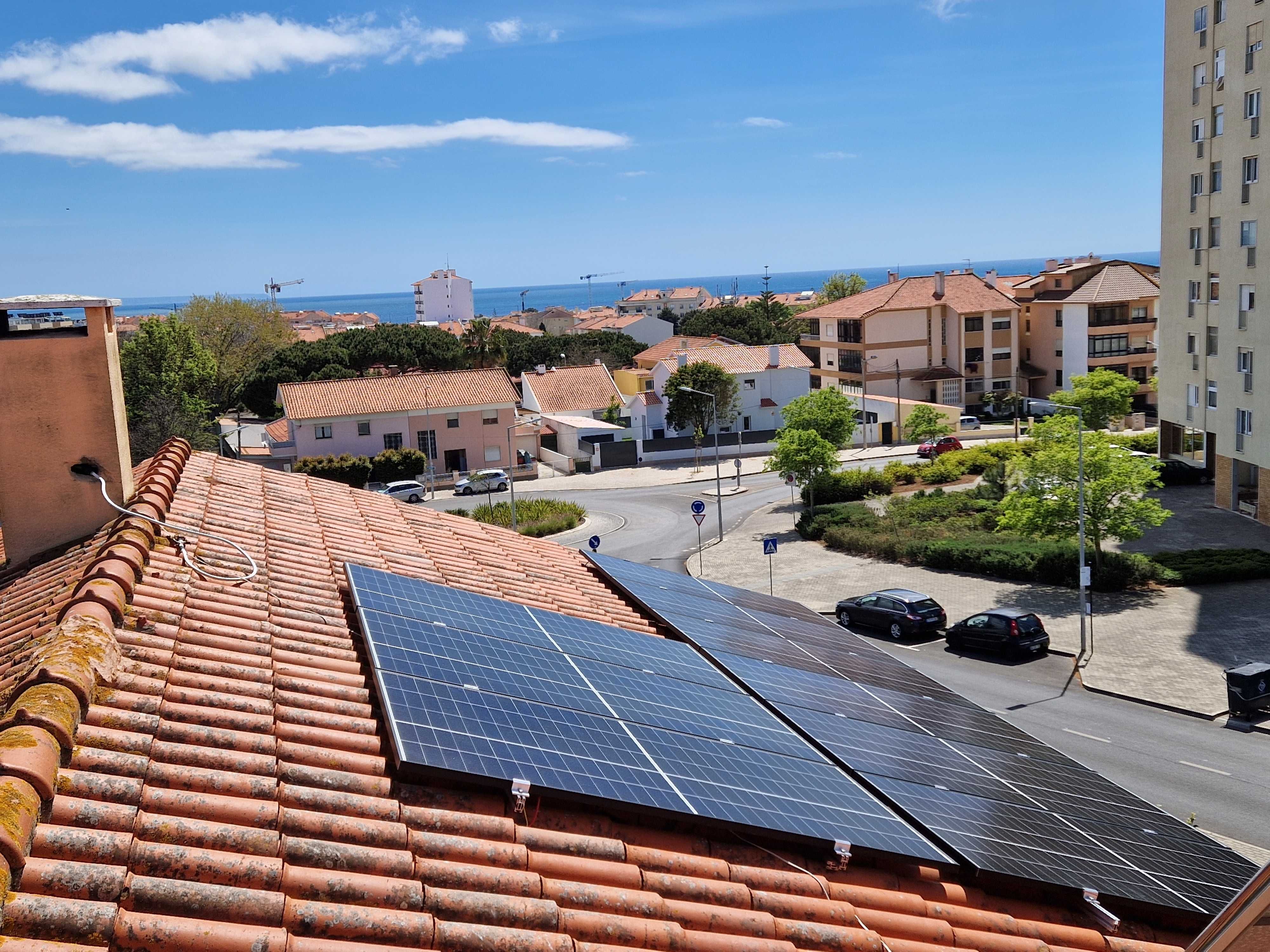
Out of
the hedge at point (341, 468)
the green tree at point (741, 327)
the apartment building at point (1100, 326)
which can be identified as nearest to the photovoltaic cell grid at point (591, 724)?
the hedge at point (341, 468)

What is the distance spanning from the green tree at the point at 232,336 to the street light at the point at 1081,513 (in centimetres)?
7667

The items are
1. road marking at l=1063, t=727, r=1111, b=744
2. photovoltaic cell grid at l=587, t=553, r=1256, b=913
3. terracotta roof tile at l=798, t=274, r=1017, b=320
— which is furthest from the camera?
terracotta roof tile at l=798, t=274, r=1017, b=320

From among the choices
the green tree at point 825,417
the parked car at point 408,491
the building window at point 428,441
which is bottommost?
the parked car at point 408,491

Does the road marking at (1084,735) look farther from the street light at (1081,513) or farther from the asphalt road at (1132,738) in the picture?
the street light at (1081,513)

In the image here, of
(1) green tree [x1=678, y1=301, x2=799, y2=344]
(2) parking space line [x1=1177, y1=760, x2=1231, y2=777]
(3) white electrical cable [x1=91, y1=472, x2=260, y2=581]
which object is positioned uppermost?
(1) green tree [x1=678, y1=301, x2=799, y2=344]

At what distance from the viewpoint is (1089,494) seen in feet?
114

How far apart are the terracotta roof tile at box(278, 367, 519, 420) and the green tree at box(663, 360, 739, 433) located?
11.0 metres

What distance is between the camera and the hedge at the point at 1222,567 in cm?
3475

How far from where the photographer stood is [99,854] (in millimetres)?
4688

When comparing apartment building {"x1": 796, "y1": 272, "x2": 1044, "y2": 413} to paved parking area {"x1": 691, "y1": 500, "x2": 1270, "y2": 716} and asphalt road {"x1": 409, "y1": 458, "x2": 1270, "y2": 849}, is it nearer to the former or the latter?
paved parking area {"x1": 691, "y1": 500, "x2": 1270, "y2": 716}

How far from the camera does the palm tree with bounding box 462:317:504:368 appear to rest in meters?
108

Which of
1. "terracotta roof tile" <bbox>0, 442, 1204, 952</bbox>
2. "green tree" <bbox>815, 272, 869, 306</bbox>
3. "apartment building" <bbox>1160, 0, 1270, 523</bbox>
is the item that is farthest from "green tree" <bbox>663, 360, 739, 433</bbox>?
"terracotta roof tile" <bbox>0, 442, 1204, 952</bbox>

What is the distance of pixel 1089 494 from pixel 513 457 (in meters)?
46.3

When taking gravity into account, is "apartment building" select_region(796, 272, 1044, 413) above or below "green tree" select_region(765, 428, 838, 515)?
above
